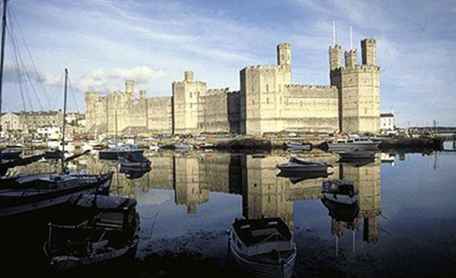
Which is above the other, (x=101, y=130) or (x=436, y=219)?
(x=101, y=130)

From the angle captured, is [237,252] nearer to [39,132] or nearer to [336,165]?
[336,165]

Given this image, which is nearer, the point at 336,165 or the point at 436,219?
the point at 436,219

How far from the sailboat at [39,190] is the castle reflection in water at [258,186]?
3.00 metres

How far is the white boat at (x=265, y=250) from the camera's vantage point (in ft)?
25.6

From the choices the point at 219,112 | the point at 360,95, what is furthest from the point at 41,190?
the point at 360,95

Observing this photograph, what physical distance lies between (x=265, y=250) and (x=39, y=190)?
8.98m

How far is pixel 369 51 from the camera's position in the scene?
57281 millimetres

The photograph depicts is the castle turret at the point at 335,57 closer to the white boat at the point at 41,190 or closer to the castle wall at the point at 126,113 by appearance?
the castle wall at the point at 126,113

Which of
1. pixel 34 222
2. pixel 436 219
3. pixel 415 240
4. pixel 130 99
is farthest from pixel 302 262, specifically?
pixel 130 99

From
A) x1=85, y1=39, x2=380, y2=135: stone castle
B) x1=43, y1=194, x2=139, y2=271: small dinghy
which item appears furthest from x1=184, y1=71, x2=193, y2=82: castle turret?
x1=43, y1=194, x2=139, y2=271: small dinghy

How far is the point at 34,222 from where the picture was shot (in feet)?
43.2

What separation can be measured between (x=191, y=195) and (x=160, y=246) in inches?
313

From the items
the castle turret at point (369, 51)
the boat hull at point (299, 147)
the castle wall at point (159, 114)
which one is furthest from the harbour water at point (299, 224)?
the castle wall at point (159, 114)

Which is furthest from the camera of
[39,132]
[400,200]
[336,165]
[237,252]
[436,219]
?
[39,132]
